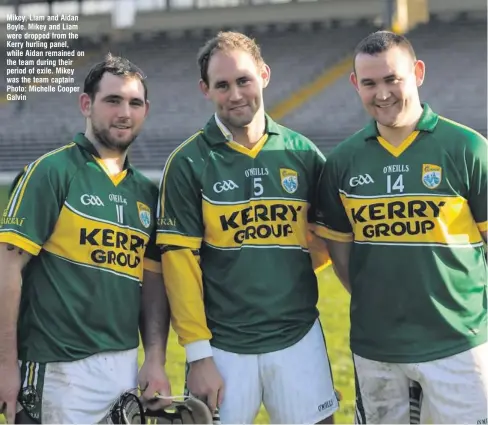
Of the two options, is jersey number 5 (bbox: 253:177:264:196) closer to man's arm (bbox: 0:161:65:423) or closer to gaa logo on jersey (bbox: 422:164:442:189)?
gaa logo on jersey (bbox: 422:164:442:189)

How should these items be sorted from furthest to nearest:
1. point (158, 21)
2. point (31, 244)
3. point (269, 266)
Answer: point (158, 21) < point (269, 266) < point (31, 244)

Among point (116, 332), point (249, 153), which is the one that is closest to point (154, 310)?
point (116, 332)

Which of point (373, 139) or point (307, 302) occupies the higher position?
point (373, 139)

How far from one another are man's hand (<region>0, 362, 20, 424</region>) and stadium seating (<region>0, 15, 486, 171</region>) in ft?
49.7

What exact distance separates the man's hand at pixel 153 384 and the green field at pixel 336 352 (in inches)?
60.6

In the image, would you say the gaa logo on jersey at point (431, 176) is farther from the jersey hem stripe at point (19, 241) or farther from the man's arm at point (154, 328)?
the jersey hem stripe at point (19, 241)

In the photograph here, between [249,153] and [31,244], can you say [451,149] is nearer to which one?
[249,153]

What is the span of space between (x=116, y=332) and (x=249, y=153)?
0.90 metres

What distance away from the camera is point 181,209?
9.51ft

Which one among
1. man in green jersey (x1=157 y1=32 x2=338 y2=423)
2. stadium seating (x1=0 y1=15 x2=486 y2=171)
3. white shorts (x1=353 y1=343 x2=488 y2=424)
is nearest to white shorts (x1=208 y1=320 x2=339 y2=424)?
man in green jersey (x1=157 y1=32 x2=338 y2=423)

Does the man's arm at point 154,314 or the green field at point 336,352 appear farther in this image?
the green field at point 336,352

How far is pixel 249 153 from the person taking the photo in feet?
9.74

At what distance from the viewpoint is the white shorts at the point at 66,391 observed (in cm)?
271

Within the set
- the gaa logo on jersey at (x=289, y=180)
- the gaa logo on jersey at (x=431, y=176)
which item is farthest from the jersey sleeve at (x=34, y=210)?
the gaa logo on jersey at (x=431, y=176)
